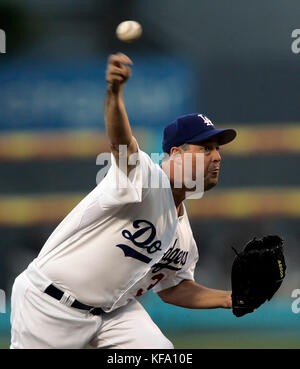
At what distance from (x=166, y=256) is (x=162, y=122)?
6828 mm

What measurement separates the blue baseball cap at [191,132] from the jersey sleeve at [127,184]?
349 millimetres

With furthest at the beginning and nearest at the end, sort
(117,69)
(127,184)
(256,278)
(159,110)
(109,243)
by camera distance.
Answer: (159,110) → (256,278) → (109,243) → (127,184) → (117,69)

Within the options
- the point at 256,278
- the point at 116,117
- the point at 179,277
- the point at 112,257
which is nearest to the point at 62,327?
the point at 112,257

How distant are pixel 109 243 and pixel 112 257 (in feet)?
0.21

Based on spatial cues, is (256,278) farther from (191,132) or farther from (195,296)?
(191,132)

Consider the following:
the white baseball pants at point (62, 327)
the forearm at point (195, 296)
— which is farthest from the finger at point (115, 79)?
the forearm at point (195, 296)

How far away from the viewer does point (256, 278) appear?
135 inches

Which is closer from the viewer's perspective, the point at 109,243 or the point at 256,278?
the point at 109,243

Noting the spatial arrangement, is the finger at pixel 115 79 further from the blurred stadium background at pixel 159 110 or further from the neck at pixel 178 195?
the blurred stadium background at pixel 159 110

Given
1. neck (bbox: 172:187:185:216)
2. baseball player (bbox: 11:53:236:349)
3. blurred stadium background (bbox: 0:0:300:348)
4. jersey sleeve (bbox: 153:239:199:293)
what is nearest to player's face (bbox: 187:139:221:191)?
baseball player (bbox: 11:53:236:349)

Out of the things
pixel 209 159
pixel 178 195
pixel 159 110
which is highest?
pixel 159 110

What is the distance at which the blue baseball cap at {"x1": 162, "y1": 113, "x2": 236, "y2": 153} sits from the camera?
3.25 m

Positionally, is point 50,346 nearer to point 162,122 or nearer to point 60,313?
point 60,313

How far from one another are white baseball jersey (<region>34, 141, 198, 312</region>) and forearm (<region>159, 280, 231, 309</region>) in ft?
1.45
